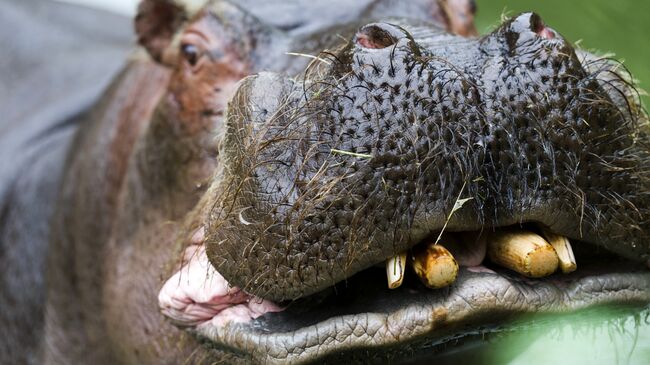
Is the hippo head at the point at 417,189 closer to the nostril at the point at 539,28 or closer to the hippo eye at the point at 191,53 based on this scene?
the nostril at the point at 539,28

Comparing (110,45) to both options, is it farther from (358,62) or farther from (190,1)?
(358,62)

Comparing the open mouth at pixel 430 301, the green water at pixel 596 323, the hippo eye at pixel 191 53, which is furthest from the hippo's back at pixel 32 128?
the open mouth at pixel 430 301

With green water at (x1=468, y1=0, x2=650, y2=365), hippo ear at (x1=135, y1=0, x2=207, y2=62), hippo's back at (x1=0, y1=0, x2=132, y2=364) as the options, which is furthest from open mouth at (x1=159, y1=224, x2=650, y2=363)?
hippo's back at (x1=0, y1=0, x2=132, y2=364)

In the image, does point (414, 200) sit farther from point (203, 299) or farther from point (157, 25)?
point (157, 25)

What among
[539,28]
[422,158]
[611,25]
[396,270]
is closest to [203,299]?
[396,270]

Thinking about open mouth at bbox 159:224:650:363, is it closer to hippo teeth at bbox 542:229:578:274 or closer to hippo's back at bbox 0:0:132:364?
hippo teeth at bbox 542:229:578:274

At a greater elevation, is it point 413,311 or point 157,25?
point 157,25
